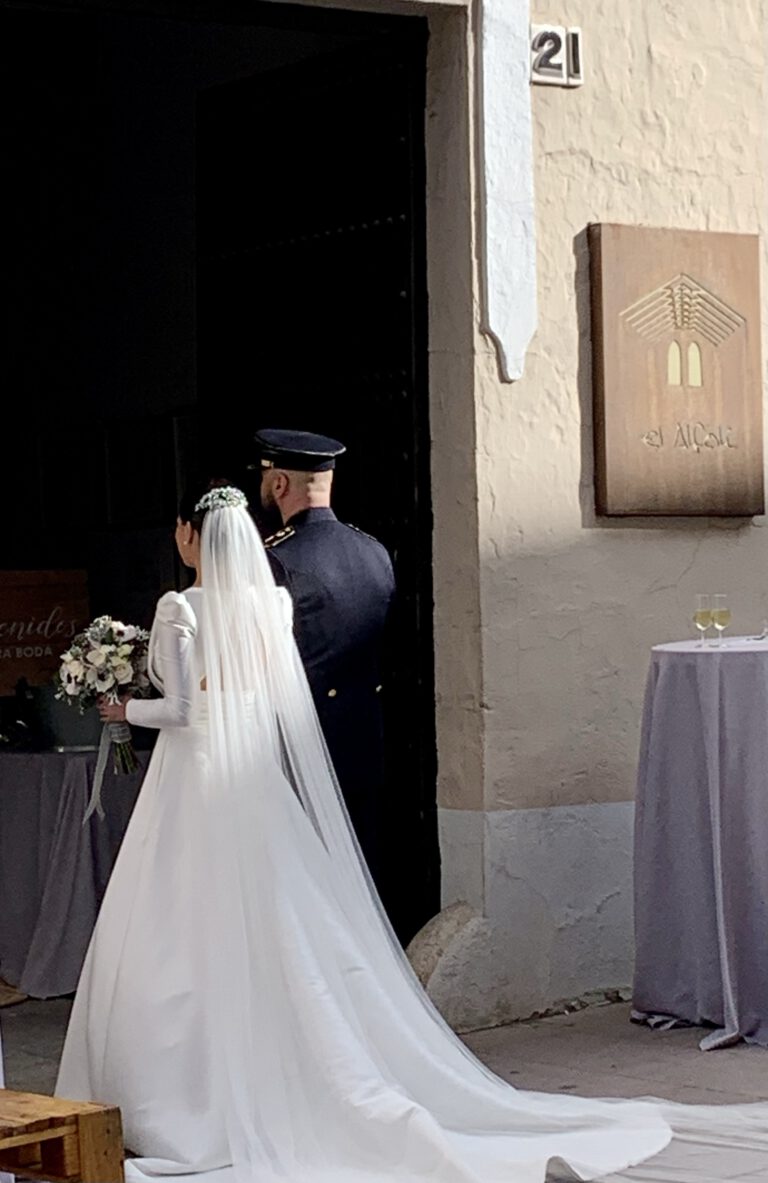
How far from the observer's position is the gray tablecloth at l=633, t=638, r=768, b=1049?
6.96m

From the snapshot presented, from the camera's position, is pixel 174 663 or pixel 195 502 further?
pixel 195 502

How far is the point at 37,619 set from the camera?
29.7ft

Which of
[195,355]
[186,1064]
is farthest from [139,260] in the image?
[186,1064]

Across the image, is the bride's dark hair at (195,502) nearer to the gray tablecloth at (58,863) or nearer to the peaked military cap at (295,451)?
the peaked military cap at (295,451)

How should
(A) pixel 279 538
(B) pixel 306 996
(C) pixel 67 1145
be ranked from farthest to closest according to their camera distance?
1. (A) pixel 279 538
2. (B) pixel 306 996
3. (C) pixel 67 1145

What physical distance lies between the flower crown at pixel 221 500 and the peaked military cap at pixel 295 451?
30.8 inches

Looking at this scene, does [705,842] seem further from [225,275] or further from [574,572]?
[225,275]

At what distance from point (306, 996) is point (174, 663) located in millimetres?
966

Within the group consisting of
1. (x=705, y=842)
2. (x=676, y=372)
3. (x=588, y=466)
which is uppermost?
(x=676, y=372)

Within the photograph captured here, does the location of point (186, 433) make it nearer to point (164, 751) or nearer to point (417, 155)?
point (417, 155)

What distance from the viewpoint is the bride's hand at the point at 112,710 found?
629 centimetres

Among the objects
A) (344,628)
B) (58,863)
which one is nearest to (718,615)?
(344,628)

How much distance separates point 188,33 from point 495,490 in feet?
11.9

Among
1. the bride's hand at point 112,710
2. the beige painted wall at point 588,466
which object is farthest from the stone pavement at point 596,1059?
the bride's hand at point 112,710
